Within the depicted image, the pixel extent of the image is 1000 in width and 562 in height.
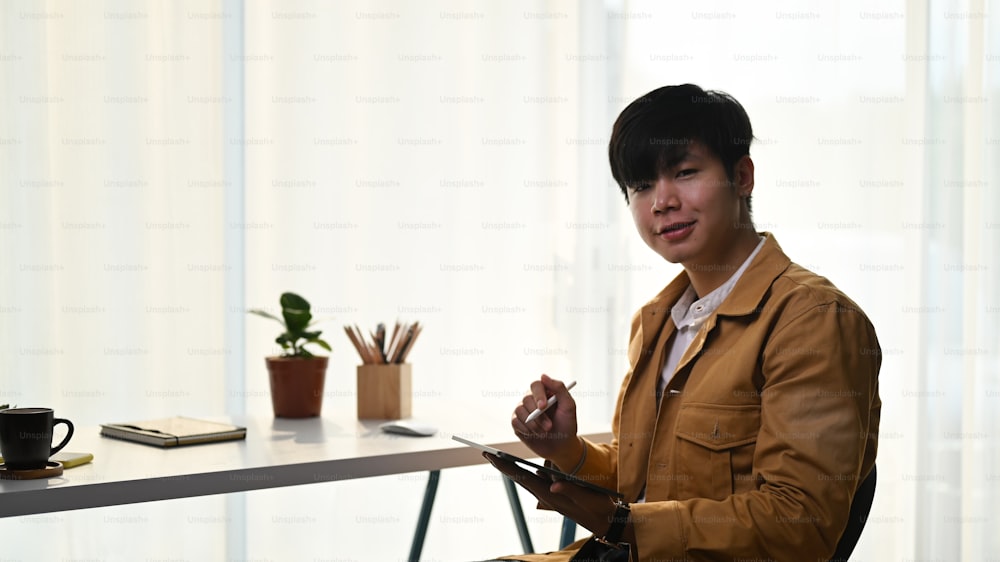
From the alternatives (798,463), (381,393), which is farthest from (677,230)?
(381,393)

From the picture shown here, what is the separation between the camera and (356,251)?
276 centimetres

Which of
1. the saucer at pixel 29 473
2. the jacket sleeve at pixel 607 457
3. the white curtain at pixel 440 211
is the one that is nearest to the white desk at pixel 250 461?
the saucer at pixel 29 473

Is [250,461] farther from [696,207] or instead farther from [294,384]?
[696,207]

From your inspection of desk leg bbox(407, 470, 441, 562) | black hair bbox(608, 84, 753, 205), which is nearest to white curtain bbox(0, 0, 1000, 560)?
desk leg bbox(407, 470, 441, 562)

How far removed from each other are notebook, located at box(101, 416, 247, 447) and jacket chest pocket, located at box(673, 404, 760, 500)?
2.72ft

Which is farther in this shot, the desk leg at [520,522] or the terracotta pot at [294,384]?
the desk leg at [520,522]

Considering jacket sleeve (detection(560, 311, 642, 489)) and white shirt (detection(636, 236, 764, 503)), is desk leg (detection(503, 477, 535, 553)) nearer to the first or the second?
jacket sleeve (detection(560, 311, 642, 489))

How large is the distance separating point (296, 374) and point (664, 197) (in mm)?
942

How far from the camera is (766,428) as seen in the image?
1178 millimetres

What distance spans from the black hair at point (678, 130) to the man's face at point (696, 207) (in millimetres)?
14

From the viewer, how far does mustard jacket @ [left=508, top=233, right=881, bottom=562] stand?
1131 millimetres

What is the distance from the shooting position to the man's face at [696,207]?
132 centimetres

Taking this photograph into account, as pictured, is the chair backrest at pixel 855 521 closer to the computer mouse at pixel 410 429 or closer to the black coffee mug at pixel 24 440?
the computer mouse at pixel 410 429

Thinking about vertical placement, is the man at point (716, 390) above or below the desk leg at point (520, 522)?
above
